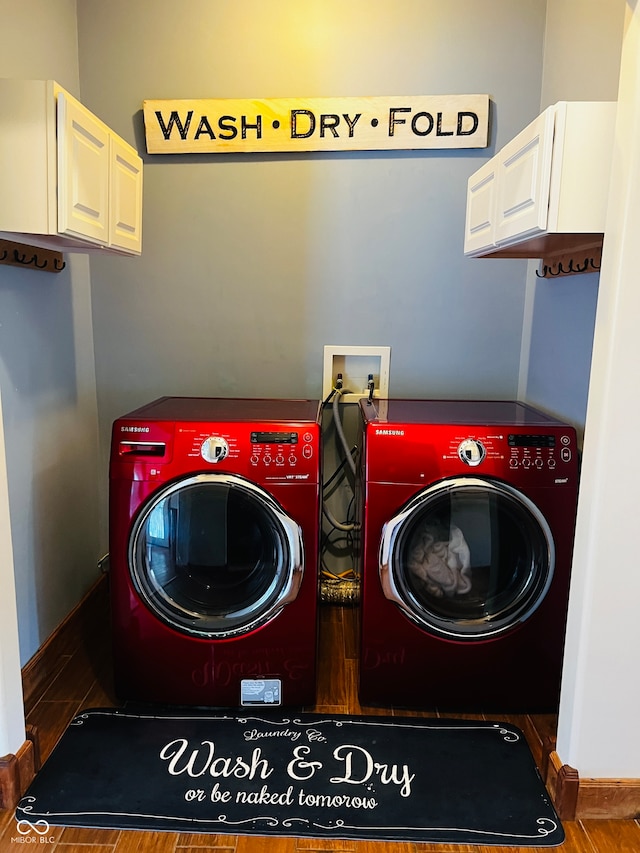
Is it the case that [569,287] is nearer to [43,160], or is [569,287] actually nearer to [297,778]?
[43,160]

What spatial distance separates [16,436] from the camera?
185cm

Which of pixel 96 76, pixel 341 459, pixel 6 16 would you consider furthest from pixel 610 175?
pixel 96 76

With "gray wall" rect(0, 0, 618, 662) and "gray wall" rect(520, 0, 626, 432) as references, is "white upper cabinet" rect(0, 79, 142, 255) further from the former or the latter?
"gray wall" rect(520, 0, 626, 432)

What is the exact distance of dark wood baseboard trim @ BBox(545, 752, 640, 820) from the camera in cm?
151

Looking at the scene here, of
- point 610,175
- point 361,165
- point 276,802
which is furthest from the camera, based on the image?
point 361,165

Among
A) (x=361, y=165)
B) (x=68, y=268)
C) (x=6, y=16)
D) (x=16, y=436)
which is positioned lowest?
(x=16, y=436)

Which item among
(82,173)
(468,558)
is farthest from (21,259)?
(468,558)

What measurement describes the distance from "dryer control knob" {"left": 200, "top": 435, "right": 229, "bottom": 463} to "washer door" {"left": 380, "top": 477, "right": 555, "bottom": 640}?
52 centimetres

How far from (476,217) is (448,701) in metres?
1.54

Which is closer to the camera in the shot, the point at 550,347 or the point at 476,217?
the point at 476,217

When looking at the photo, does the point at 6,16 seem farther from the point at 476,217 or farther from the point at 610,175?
the point at 610,175

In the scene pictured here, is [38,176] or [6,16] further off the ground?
[6,16]

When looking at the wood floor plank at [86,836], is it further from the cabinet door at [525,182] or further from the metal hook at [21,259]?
the cabinet door at [525,182]

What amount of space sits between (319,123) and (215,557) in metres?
1.62
